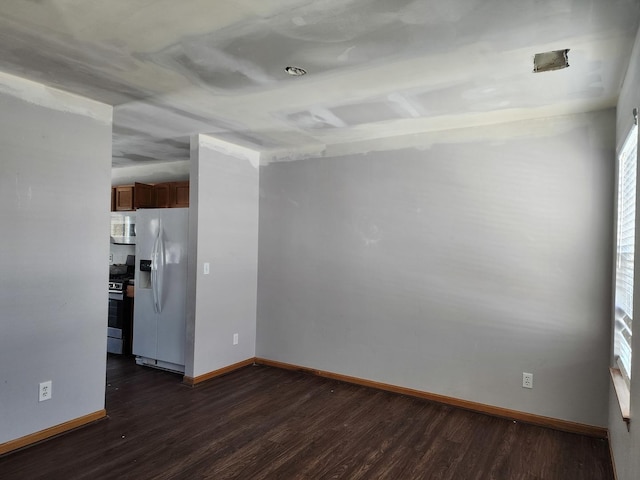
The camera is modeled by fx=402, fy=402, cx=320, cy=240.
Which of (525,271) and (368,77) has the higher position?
(368,77)

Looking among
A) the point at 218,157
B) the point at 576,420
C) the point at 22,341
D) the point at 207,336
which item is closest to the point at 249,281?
the point at 207,336

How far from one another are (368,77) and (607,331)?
8.40 feet

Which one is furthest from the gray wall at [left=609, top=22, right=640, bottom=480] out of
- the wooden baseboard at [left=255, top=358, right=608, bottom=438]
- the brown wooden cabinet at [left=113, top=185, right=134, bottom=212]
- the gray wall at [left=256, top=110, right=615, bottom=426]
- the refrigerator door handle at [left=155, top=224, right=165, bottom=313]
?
the brown wooden cabinet at [left=113, top=185, right=134, bottom=212]

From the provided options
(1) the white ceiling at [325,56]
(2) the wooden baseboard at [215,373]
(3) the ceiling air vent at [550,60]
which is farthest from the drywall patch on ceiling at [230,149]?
(3) the ceiling air vent at [550,60]

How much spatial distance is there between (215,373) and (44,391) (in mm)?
1693

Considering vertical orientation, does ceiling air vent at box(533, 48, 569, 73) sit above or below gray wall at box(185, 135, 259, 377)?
above

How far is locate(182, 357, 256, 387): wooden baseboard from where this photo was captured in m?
4.01

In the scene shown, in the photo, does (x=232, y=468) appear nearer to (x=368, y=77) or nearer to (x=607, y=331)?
(x=368, y=77)

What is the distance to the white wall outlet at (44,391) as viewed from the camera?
280 centimetres

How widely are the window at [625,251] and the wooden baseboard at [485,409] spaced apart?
712 millimetres

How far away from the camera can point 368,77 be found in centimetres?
255

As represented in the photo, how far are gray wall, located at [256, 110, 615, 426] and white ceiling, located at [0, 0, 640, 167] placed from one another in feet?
1.39

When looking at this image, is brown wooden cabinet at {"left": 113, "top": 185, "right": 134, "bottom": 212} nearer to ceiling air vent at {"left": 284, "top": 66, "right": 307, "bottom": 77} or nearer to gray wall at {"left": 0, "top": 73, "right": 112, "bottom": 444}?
gray wall at {"left": 0, "top": 73, "right": 112, "bottom": 444}

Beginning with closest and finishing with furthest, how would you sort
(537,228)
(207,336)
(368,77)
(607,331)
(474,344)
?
(368,77) → (607,331) → (537,228) → (474,344) → (207,336)
